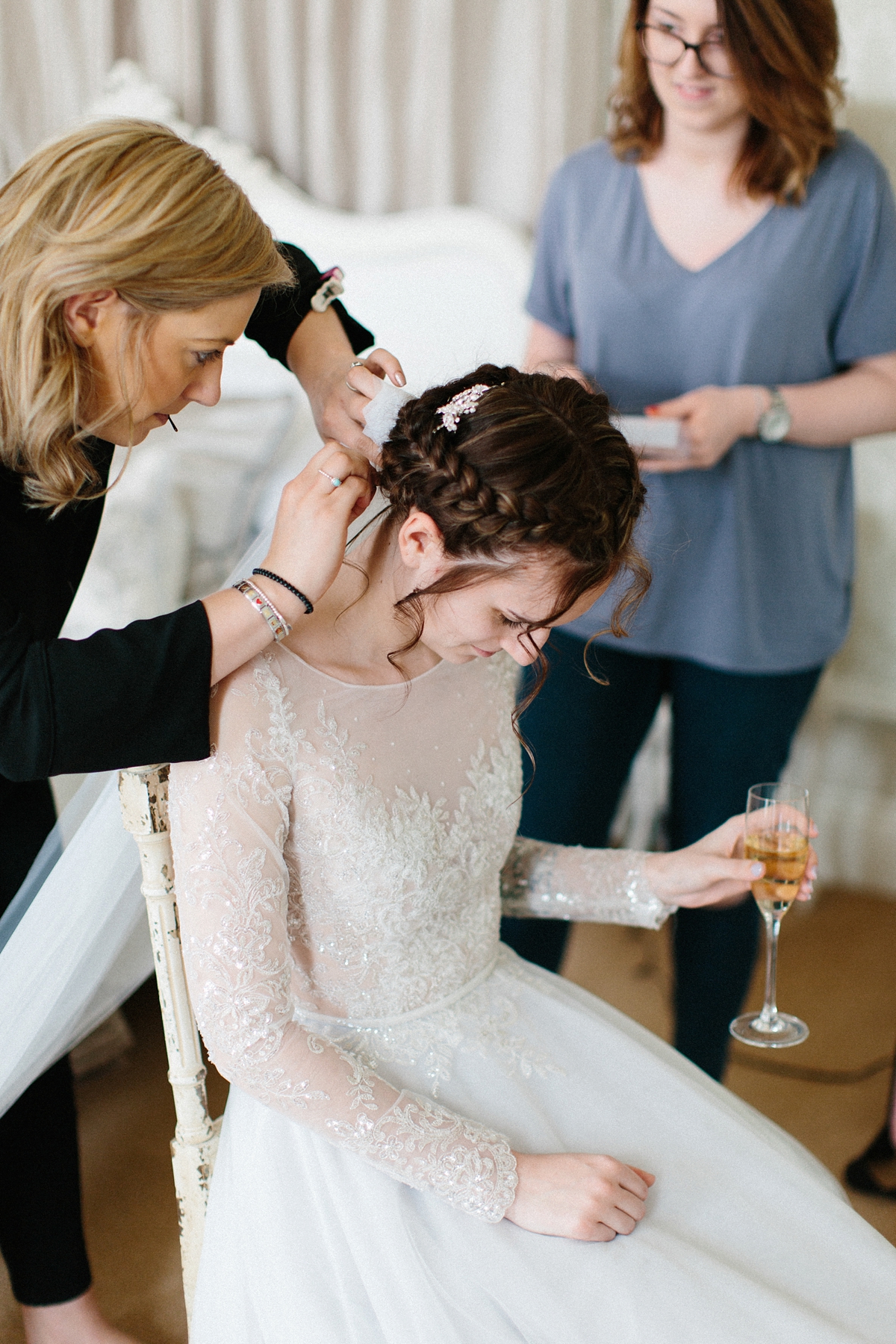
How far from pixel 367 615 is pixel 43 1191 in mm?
789

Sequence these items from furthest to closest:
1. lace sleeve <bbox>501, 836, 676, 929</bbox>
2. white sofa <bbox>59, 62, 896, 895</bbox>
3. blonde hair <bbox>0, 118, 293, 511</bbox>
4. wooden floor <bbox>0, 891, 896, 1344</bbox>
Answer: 1. white sofa <bbox>59, 62, 896, 895</bbox>
2. wooden floor <bbox>0, 891, 896, 1344</bbox>
3. lace sleeve <bbox>501, 836, 676, 929</bbox>
4. blonde hair <bbox>0, 118, 293, 511</bbox>

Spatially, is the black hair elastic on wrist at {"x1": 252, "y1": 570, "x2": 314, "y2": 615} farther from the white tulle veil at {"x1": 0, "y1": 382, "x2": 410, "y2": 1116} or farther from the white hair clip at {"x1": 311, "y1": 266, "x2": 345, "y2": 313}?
the white hair clip at {"x1": 311, "y1": 266, "x2": 345, "y2": 313}

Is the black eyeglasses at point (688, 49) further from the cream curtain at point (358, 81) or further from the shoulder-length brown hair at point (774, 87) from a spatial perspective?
the cream curtain at point (358, 81)

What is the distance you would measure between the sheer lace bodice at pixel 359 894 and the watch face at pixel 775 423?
1.69 ft

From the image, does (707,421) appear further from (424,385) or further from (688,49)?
(424,385)

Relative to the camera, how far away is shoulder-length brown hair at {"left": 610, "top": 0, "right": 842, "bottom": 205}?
1.43 metres

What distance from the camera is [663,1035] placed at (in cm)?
229

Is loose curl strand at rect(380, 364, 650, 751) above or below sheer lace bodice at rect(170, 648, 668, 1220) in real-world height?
above

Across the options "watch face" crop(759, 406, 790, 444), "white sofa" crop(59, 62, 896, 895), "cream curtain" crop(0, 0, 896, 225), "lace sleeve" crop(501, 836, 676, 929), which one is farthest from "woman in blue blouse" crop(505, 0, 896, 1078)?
"cream curtain" crop(0, 0, 896, 225)

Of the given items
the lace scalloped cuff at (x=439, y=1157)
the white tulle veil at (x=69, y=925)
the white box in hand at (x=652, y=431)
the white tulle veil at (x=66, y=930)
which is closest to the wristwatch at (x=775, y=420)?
the white box in hand at (x=652, y=431)

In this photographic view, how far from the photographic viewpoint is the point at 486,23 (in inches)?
105

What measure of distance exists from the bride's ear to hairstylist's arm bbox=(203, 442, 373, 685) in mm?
96

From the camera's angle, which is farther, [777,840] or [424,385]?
[424,385]

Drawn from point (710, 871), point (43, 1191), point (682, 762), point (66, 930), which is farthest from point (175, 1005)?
point (682, 762)
